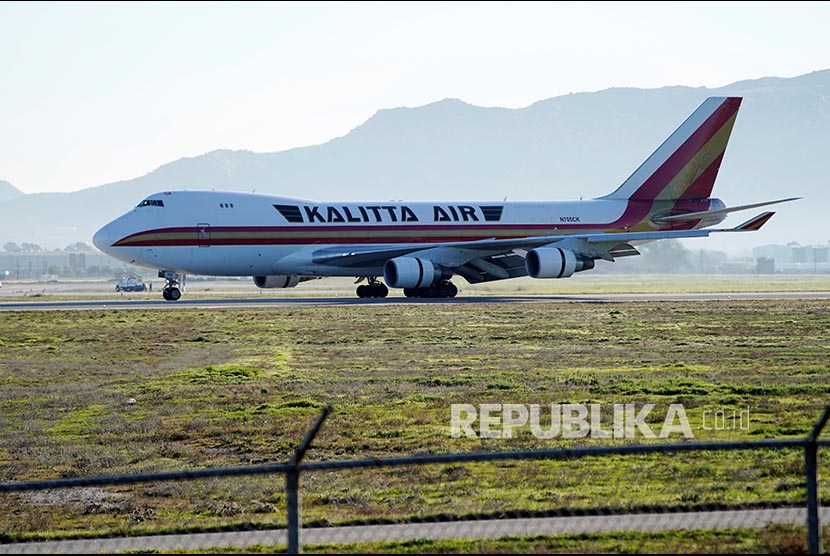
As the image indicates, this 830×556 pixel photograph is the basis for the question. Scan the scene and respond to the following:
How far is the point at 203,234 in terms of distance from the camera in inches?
1855

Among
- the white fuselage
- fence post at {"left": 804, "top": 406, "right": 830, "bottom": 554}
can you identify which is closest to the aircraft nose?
the white fuselage

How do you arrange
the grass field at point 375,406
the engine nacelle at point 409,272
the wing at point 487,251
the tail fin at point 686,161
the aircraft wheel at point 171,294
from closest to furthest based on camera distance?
the grass field at point 375,406
the engine nacelle at point 409,272
the wing at point 487,251
the aircraft wheel at point 171,294
the tail fin at point 686,161

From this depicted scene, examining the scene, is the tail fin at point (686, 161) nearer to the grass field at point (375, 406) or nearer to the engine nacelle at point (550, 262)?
the engine nacelle at point (550, 262)

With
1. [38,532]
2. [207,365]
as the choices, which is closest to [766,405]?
[38,532]

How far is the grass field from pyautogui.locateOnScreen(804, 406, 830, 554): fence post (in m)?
2.83

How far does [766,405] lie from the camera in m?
18.2

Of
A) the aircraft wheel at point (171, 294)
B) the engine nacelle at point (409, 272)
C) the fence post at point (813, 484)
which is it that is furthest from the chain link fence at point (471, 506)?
the aircraft wheel at point (171, 294)

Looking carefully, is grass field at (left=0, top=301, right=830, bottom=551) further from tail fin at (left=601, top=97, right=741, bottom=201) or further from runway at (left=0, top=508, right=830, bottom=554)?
tail fin at (left=601, top=97, right=741, bottom=201)

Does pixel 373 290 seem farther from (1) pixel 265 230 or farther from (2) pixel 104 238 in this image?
(2) pixel 104 238

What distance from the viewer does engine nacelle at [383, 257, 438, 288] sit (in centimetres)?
4694

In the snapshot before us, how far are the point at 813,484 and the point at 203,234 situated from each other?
131 ft

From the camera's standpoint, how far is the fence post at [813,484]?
8773 millimetres

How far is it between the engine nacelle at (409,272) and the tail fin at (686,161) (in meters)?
12.4

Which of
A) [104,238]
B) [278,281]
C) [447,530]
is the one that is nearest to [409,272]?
[278,281]
